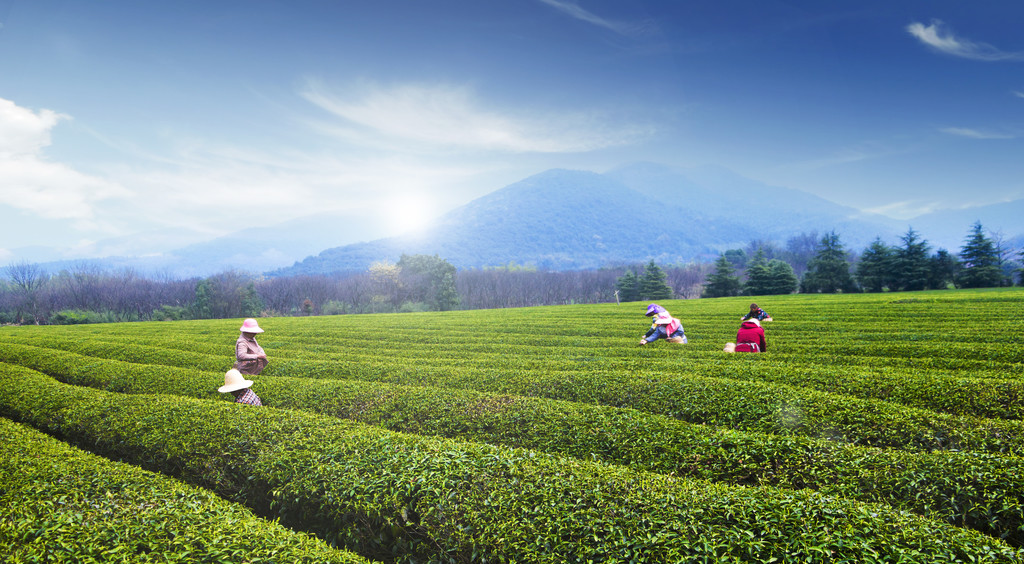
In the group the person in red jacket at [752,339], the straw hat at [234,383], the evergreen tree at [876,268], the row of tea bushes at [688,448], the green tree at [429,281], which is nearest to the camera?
the row of tea bushes at [688,448]

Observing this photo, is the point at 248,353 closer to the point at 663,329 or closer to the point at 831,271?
the point at 663,329

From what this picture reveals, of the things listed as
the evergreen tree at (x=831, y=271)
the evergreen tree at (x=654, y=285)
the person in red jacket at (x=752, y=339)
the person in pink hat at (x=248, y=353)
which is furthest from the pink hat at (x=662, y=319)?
the evergreen tree at (x=831, y=271)

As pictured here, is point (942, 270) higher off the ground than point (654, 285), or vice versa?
point (942, 270)

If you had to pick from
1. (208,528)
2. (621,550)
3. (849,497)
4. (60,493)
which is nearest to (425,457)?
(208,528)

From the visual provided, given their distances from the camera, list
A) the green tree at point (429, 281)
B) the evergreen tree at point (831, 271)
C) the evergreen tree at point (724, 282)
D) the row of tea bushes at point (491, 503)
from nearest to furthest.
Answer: the row of tea bushes at point (491, 503)
the evergreen tree at point (831, 271)
the evergreen tree at point (724, 282)
the green tree at point (429, 281)

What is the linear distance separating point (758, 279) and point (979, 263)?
795 inches

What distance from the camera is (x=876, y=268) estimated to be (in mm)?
50562

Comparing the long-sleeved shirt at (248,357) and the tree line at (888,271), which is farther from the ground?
the tree line at (888,271)

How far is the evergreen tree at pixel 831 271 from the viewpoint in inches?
2090

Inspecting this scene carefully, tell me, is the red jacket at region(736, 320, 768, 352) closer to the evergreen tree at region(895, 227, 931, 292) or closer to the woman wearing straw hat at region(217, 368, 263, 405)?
the woman wearing straw hat at region(217, 368, 263, 405)

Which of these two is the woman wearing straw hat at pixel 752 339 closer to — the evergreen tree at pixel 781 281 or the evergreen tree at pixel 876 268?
the evergreen tree at pixel 781 281

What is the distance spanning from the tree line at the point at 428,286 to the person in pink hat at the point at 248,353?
1858 inches

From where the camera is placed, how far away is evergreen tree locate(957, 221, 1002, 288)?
45.4 metres

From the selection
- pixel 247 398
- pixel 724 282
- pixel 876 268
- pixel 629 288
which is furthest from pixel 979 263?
pixel 247 398
